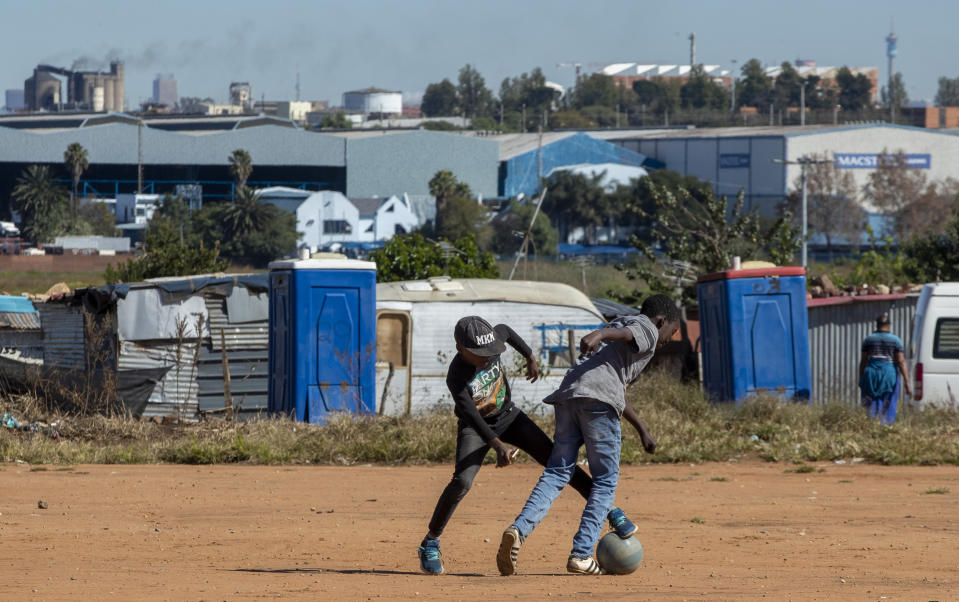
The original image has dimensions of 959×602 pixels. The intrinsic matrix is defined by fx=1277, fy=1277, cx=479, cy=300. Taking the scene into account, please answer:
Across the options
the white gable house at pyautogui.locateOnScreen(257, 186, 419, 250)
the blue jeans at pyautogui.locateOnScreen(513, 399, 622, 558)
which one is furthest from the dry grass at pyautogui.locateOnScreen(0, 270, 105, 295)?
the blue jeans at pyautogui.locateOnScreen(513, 399, 622, 558)

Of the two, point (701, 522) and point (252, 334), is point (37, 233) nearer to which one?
point (252, 334)

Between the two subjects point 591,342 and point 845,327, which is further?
point 845,327

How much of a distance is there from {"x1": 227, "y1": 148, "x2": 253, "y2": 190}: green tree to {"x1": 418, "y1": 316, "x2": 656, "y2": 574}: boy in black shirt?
78594mm

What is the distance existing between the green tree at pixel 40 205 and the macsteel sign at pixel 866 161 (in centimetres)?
5023

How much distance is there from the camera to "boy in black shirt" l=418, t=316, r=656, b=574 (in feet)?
22.2

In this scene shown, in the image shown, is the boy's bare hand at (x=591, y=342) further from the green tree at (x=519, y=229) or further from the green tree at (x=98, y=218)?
the green tree at (x=98, y=218)

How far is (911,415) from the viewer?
542 inches

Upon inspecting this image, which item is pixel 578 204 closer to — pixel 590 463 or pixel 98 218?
pixel 98 218

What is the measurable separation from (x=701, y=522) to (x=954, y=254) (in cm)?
1847

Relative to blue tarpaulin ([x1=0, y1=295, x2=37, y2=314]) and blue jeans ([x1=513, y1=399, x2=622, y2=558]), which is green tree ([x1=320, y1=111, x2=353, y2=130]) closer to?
blue tarpaulin ([x1=0, y1=295, x2=37, y2=314])

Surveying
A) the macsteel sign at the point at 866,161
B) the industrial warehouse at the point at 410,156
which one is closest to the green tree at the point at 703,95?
the industrial warehouse at the point at 410,156

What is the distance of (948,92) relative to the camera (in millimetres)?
Answer: 186250

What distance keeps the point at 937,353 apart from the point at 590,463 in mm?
8639

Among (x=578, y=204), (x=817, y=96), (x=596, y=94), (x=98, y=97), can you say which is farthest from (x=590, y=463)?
(x=98, y=97)
